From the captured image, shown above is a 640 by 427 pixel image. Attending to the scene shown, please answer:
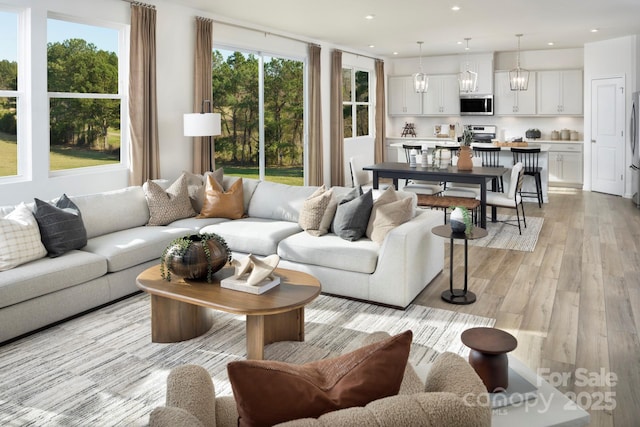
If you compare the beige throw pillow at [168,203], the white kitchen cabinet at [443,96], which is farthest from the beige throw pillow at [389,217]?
the white kitchen cabinet at [443,96]

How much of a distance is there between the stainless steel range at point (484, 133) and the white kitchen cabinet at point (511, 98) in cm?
37

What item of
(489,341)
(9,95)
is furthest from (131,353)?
(9,95)

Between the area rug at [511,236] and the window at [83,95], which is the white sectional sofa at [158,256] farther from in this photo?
the area rug at [511,236]

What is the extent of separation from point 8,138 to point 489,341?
4.85 m

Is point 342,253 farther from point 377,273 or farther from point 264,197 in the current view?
point 264,197

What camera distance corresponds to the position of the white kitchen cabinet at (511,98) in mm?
11312

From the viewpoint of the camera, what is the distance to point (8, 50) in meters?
4.99

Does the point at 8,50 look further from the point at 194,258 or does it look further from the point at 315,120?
the point at 315,120

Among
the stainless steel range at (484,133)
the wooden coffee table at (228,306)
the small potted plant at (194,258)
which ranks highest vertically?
the stainless steel range at (484,133)

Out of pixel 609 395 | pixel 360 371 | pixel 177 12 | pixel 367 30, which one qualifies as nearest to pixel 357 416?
pixel 360 371

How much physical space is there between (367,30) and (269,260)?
234 inches

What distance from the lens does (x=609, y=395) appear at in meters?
2.88

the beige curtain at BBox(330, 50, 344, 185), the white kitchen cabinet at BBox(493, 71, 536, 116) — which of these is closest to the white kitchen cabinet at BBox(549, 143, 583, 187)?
the white kitchen cabinet at BBox(493, 71, 536, 116)

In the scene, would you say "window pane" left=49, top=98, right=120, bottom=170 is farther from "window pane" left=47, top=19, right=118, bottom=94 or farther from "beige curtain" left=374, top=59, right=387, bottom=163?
"beige curtain" left=374, top=59, right=387, bottom=163
